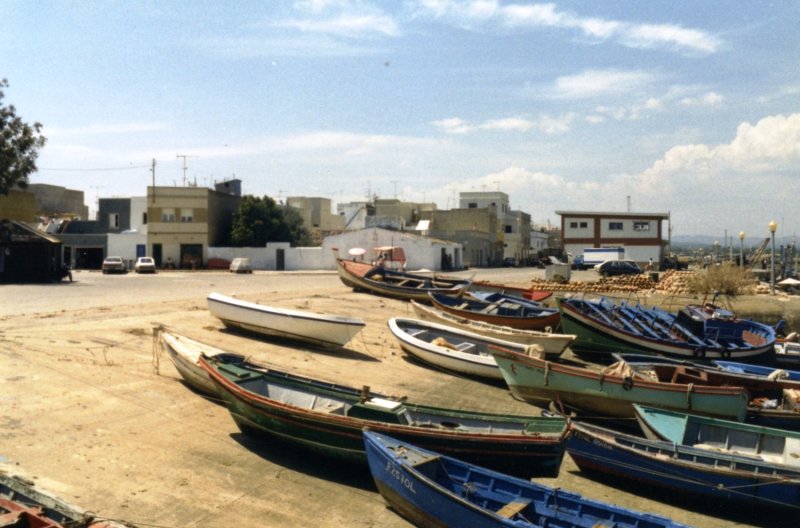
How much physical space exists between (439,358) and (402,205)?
6538 centimetres

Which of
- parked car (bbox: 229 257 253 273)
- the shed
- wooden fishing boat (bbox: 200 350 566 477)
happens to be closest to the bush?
wooden fishing boat (bbox: 200 350 566 477)

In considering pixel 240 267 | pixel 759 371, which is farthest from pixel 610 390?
pixel 240 267

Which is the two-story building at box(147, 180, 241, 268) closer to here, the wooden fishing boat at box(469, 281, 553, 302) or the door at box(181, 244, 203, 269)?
the door at box(181, 244, 203, 269)

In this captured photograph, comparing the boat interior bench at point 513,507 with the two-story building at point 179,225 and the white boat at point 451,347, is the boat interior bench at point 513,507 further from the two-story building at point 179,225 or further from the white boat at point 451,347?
the two-story building at point 179,225

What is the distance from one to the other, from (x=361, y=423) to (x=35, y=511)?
14.2 feet

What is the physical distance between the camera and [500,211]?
79875 mm

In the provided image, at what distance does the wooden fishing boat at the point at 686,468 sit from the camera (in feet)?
29.6

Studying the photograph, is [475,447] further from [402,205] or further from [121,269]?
[402,205]

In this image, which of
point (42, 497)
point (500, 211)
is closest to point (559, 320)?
point (42, 497)

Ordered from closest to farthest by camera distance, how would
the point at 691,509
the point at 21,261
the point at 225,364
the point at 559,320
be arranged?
the point at 691,509 < the point at 225,364 < the point at 559,320 < the point at 21,261

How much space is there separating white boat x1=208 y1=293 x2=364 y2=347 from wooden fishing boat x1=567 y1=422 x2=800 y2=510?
8.22m

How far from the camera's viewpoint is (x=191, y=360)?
1268 cm

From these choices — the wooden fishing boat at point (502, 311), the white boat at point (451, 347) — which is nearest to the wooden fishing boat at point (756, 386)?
the white boat at point (451, 347)

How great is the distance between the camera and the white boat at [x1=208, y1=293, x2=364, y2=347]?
17328 mm
